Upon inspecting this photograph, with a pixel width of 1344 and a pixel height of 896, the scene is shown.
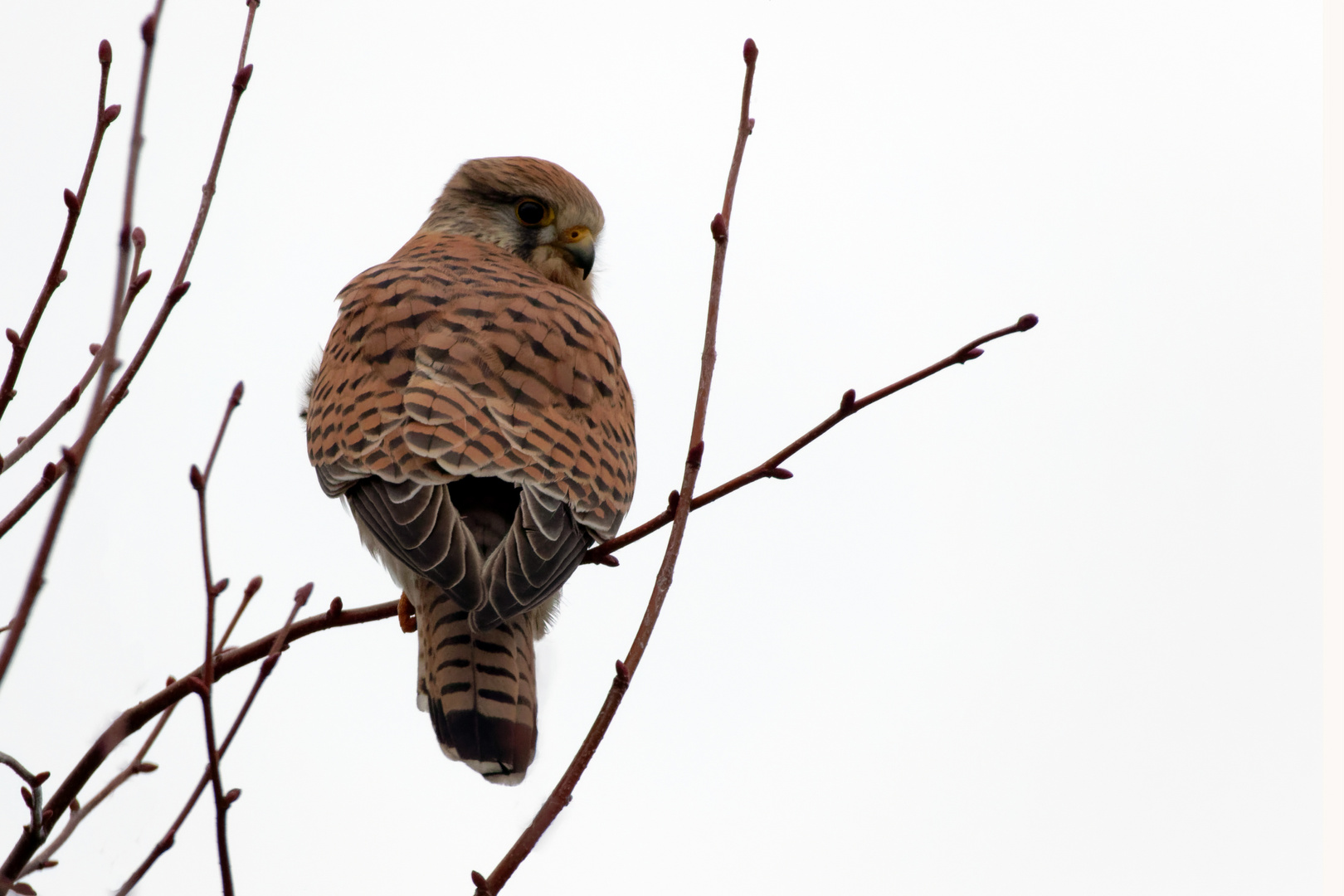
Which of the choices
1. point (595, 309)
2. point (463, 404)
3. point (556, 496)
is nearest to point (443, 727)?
point (556, 496)

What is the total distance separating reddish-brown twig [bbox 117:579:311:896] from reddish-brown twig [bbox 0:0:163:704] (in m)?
0.35

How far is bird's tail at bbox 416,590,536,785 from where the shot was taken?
2602 mm

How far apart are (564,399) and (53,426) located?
60.1 inches

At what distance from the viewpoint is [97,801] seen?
7.45 feet

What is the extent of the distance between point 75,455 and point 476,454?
57.3 inches

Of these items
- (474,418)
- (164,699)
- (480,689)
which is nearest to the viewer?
(164,699)

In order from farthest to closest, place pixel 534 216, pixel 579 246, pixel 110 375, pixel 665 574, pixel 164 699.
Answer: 1. pixel 534 216
2. pixel 579 246
3. pixel 164 699
4. pixel 665 574
5. pixel 110 375

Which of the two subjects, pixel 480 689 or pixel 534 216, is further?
pixel 534 216

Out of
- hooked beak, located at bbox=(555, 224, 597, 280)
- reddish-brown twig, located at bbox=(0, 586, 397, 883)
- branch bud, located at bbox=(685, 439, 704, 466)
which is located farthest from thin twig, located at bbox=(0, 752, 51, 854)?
hooked beak, located at bbox=(555, 224, 597, 280)

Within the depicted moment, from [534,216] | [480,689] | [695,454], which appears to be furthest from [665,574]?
[534,216]

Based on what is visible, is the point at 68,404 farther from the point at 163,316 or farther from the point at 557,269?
the point at 557,269

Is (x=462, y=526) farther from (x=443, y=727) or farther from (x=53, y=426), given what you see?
(x=53, y=426)

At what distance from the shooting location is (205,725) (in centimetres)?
168

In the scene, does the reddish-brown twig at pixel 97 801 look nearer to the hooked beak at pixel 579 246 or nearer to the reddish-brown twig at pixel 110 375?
the reddish-brown twig at pixel 110 375
